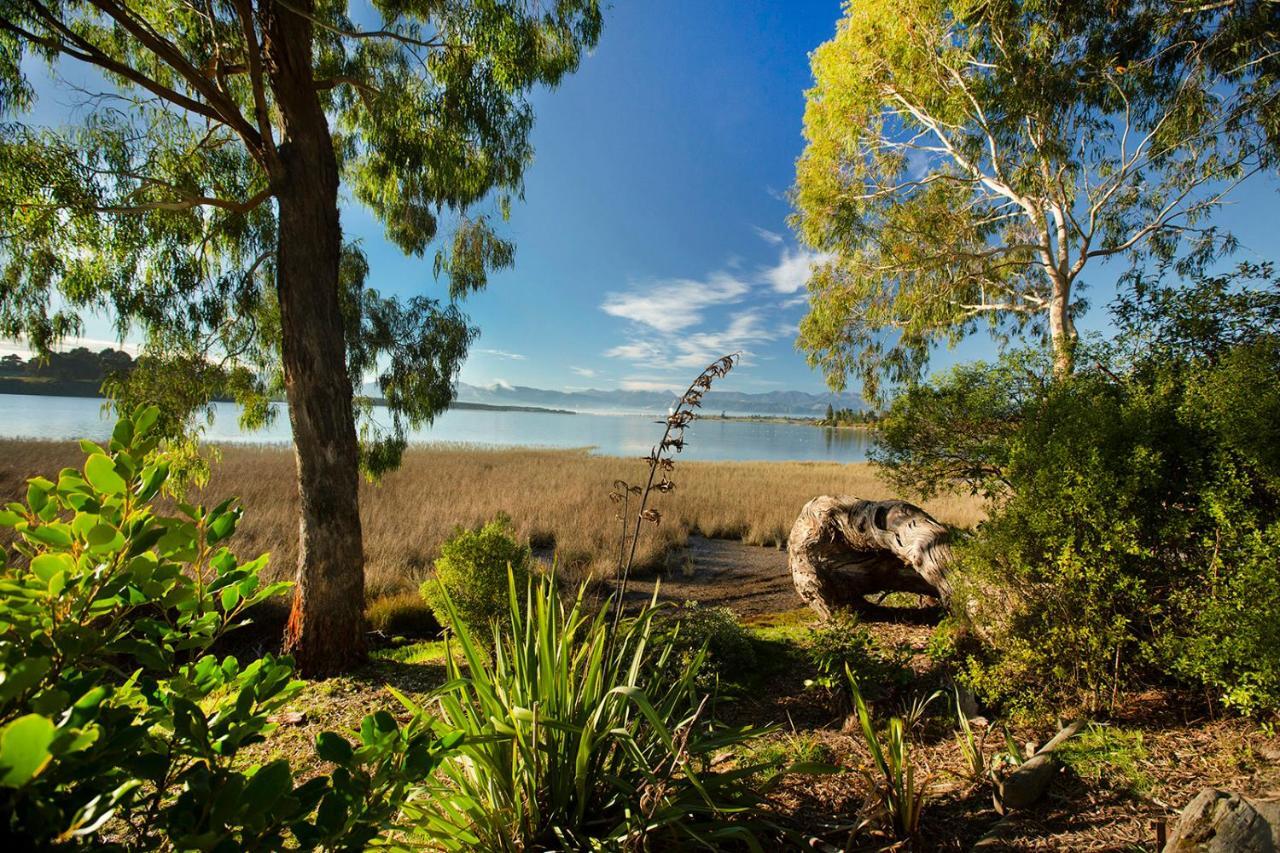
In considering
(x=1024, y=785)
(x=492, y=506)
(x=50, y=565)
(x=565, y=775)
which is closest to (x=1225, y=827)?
(x=1024, y=785)

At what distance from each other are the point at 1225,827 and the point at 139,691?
267cm

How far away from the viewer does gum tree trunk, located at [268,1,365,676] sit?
3805 mm

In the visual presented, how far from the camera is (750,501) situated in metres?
13.4

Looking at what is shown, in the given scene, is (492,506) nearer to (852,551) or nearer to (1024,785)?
(852,551)

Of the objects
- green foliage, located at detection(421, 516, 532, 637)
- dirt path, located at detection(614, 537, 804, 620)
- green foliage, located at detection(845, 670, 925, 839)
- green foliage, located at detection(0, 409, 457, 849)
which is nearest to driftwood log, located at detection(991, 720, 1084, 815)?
green foliage, located at detection(845, 670, 925, 839)

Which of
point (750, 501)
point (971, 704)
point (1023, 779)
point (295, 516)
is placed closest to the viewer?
point (1023, 779)

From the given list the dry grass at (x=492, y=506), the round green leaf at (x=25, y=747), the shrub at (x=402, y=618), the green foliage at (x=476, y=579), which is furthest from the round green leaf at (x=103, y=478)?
the shrub at (x=402, y=618)

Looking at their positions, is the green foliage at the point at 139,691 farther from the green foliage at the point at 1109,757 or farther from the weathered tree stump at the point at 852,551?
the weathered tree stump at the point at 852,551

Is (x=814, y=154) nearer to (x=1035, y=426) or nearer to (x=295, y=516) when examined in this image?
(x=1035, y=426)

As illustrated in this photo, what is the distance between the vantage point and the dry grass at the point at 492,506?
7.56 meters

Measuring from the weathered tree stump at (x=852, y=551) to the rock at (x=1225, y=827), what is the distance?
2.80 m

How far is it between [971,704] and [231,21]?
7.55 meters

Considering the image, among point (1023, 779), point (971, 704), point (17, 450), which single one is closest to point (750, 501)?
point (971, 704)

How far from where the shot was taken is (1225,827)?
1.58 m
